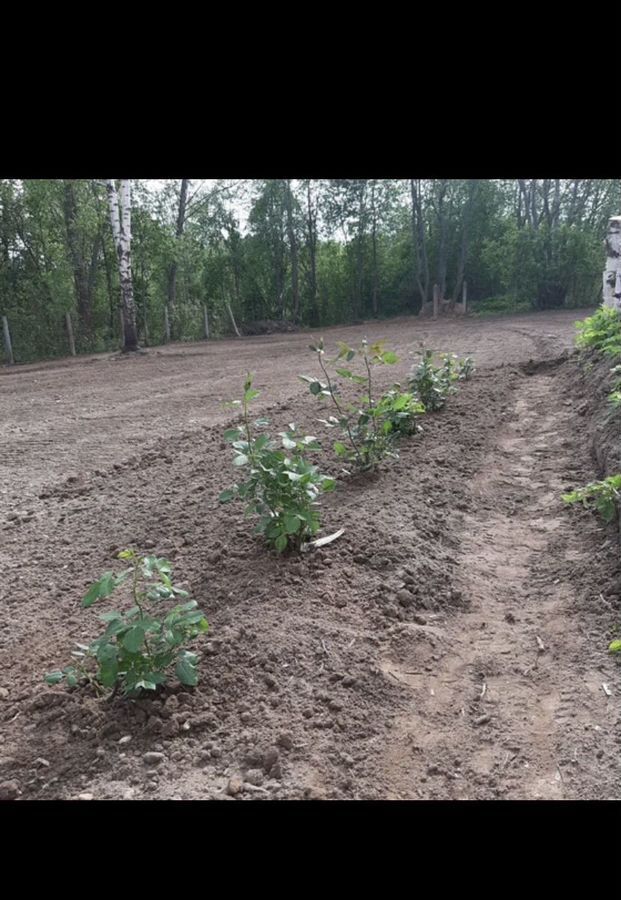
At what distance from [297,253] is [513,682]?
25.6 meters

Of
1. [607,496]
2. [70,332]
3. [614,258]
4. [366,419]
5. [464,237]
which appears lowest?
[607,496]

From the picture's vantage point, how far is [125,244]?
1462 centimetres

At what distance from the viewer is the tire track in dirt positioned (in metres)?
1.88

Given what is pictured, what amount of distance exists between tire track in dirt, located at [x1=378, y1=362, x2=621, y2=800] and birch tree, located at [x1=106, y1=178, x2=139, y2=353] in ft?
42.0

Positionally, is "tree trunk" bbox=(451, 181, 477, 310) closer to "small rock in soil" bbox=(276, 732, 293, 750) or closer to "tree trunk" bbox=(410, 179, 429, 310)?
"tree trunk" bbox=(410, 179, 429, 310)

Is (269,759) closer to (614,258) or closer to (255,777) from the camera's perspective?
(255,777)

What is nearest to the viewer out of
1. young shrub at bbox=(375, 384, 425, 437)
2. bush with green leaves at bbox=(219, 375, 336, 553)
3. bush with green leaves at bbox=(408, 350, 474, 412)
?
bush with green leaves at bbox=(219, 375, 336, 553)

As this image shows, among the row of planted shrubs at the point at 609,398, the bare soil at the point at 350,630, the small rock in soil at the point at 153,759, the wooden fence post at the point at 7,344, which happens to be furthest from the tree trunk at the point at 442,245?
the small rock in soil at the point at 153,759

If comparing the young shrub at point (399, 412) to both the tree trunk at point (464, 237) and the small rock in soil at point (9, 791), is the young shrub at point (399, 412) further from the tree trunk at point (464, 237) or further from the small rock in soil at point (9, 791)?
the tree trunk at point (464, 237)

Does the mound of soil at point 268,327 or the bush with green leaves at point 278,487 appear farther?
the mound of soil at point 268,327

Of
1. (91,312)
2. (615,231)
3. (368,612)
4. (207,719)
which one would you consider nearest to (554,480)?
(368,612)

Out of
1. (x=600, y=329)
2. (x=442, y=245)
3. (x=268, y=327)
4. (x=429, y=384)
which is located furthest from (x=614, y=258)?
(x=442, y=245)

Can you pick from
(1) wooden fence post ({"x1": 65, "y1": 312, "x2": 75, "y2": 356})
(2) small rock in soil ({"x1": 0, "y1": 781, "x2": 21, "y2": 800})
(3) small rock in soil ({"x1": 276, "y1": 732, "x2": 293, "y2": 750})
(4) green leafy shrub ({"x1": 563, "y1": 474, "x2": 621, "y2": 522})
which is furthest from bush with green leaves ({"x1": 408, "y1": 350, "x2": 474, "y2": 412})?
(1) wooden fence post ({"x1": 65, "y1": 312, "x2": 75, "y2": 356})

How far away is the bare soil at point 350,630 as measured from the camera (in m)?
1.92
